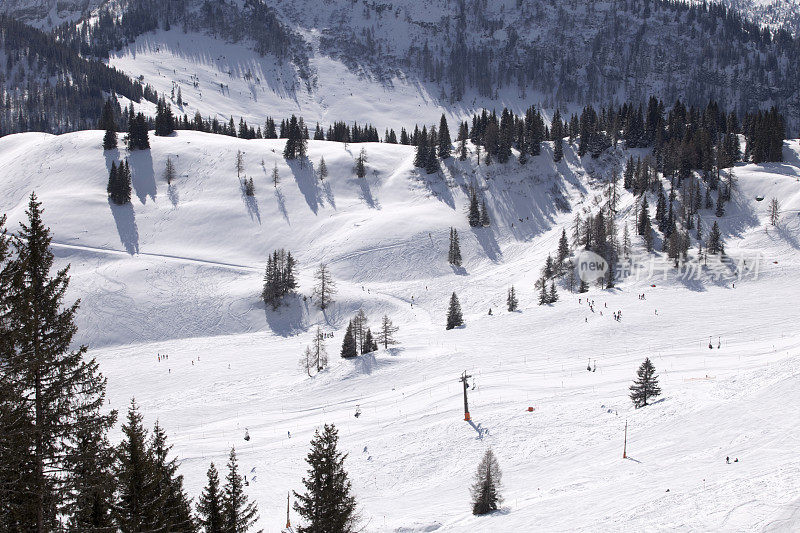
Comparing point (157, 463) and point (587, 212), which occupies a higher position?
point (157, 463)

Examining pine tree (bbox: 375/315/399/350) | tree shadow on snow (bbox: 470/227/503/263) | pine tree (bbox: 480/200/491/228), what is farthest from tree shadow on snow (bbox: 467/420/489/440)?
pine tree (bbox: 480/200/491/228)

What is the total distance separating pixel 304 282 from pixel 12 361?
86924mm

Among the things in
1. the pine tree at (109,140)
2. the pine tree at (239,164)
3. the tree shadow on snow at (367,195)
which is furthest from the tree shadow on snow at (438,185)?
the pine tree at (109,140)

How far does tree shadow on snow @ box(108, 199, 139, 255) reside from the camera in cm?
10419

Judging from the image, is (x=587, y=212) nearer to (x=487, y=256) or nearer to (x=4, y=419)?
(x=487, y=256)

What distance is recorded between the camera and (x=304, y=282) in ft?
316

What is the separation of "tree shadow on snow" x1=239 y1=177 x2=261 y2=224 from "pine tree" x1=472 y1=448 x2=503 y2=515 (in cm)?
9420

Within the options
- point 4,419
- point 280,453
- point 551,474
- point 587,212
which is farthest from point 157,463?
point 587,212

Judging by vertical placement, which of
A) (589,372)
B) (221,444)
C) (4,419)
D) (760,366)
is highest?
(4,419)

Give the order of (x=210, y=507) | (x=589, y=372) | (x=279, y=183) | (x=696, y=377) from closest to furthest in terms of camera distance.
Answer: (x=210, y=507)
(x=696, y=377)
(x=589, y=372)
(x=279, y=183)

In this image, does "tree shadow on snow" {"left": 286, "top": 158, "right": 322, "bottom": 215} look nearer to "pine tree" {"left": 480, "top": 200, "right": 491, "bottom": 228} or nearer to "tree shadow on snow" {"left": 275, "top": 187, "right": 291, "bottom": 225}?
"tree shadow on snow" {"left": 275, "top": 187, "right": 291, "bottom": 225}

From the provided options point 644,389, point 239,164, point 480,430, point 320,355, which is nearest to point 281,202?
point 239,164

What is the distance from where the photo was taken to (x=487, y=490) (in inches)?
1167

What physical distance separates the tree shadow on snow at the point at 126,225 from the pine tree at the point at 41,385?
101m
